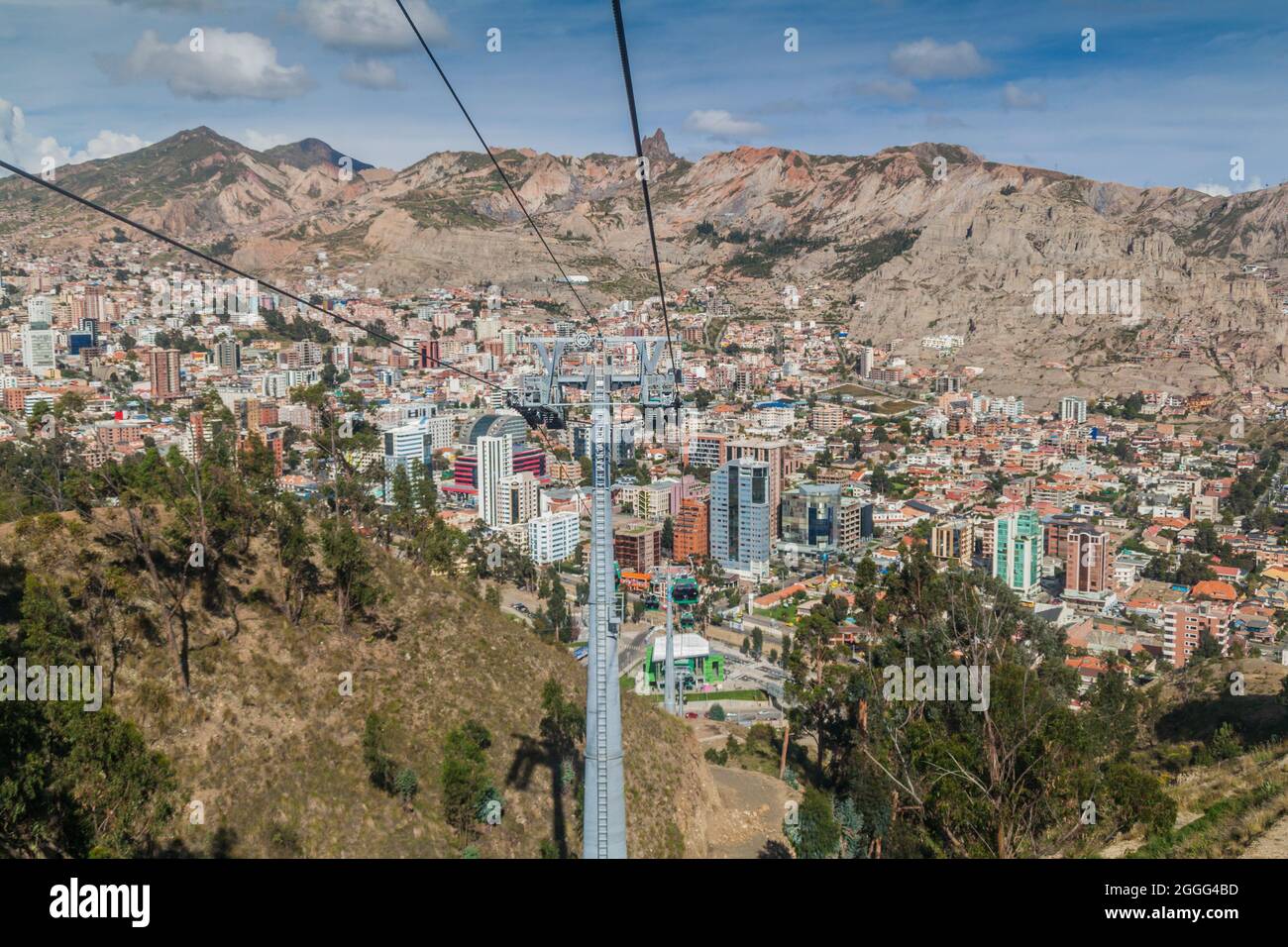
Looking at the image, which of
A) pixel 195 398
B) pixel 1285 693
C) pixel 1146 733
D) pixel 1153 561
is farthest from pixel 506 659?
pixel 195 398

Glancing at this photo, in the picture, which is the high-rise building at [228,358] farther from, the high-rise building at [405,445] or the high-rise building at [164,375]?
the high-rise building at [405,445]

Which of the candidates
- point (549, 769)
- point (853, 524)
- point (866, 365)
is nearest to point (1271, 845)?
point (549, 769)

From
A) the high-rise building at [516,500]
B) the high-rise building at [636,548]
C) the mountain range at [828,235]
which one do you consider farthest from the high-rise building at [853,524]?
the mountain range at [828,235]

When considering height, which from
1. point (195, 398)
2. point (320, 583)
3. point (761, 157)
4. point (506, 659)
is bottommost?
point (506, 659)

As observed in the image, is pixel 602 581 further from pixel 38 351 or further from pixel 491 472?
pixel 38 351
